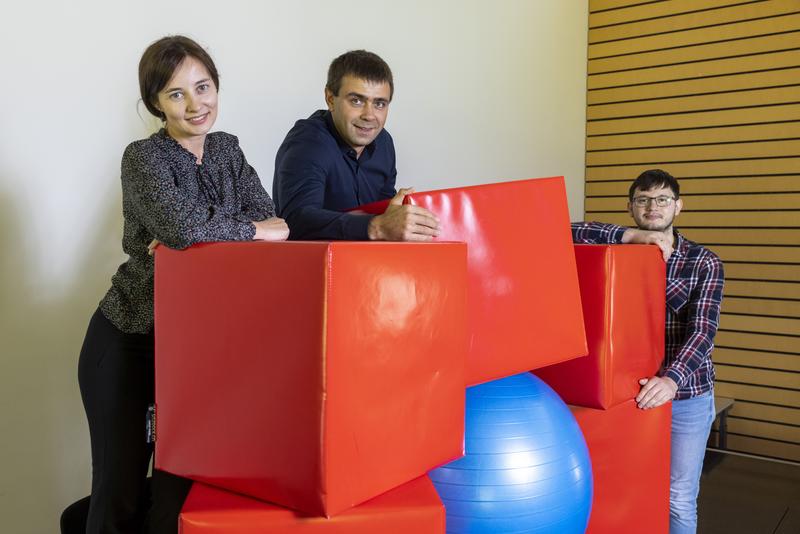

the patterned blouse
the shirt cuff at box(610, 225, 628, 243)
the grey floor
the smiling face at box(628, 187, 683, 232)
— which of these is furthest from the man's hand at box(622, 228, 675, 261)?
the grey floor

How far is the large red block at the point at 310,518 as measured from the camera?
112 centimetres

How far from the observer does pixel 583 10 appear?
5.05 metres

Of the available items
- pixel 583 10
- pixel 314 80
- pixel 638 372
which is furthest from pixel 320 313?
pixel 583 10

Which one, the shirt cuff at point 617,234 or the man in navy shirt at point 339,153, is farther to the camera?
the shirt cuff at point 617,234

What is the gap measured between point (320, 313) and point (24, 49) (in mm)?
1557

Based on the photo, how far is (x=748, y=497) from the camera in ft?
12.1

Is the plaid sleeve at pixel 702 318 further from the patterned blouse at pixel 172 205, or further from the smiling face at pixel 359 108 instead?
the patterned blouse at pixel 172 205

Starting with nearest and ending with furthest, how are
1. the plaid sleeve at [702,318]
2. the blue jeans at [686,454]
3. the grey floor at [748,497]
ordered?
the plaid sleeve at [702,318] → the blue jeans at [686,454] → the grey floor at [748,497]

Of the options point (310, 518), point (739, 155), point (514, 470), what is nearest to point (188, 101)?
point (310, 518)

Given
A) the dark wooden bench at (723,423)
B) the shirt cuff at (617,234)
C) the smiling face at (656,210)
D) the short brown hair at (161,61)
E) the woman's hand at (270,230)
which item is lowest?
the dark wooden bench at (723,423)

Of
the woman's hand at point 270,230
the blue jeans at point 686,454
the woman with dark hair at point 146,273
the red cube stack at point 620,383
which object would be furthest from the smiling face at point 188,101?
the blue jeans at point 686,454

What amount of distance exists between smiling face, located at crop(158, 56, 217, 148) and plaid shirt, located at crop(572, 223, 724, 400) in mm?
1415

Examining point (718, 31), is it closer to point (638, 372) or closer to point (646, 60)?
point (646, 60)

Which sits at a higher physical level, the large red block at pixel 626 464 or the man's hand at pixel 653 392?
the man's hand at pixel 653 392
